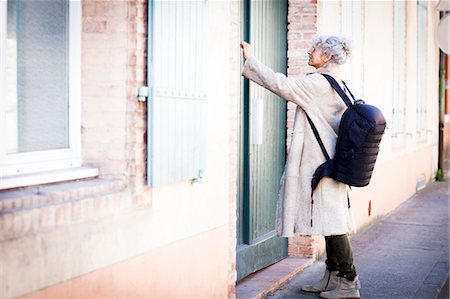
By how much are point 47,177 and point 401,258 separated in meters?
4.91

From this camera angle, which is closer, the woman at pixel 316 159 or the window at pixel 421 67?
the woman at pixel 316 159

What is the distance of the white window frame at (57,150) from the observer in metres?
3.89

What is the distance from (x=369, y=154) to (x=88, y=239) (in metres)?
2.41

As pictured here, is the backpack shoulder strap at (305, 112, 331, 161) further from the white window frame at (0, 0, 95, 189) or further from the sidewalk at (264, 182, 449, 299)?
the white window frame at (0, 0, 95, 189)

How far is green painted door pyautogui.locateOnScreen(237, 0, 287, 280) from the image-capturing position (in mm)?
6797

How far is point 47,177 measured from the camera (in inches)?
162


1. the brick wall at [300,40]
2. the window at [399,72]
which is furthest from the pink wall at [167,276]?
the window at [399,72]

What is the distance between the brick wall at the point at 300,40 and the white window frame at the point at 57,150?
3382mm

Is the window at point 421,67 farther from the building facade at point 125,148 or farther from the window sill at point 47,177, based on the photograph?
the window sill at point 47,177

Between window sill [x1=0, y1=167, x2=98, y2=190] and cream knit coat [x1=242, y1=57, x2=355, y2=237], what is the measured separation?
6.11 ft

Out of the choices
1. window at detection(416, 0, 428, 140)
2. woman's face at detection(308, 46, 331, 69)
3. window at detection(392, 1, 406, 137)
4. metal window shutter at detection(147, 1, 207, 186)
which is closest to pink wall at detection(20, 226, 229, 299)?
metal window shutter at detection(147, 1, 207, 186)

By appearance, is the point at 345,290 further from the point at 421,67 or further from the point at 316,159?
the point at 421,67

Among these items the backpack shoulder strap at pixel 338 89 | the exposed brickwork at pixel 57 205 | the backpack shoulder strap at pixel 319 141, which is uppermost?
the backpack shoulder strap at pixel 338 89

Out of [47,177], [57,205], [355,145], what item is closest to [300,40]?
[355,145]
